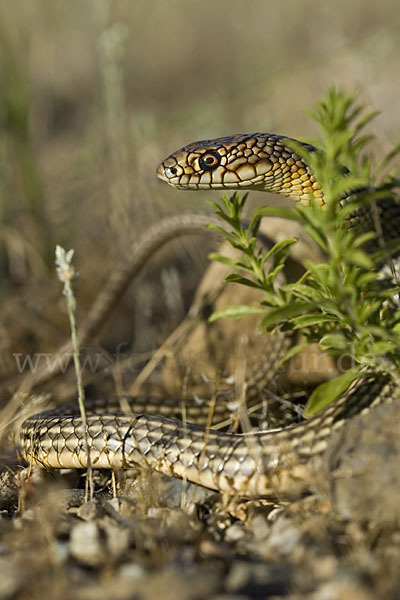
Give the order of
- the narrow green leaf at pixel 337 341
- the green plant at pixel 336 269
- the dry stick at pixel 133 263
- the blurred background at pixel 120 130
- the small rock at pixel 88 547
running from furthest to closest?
the blurred background at pixel 120 130 < the dry stick at pixel 133 263 < the narrow green leaf at pixel 337 341 < the green plant at pixel 336 269 < the small rock at pixel 88 547

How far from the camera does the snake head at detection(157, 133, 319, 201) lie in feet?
10.9

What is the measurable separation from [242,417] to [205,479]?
1.31ft

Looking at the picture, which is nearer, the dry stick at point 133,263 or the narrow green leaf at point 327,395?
the narrow green leaf at point 327,395

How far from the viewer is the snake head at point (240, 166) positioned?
331 centimetres

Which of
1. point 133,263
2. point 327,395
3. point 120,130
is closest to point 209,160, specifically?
point 327,395

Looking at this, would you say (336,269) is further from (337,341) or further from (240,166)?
(240,166)

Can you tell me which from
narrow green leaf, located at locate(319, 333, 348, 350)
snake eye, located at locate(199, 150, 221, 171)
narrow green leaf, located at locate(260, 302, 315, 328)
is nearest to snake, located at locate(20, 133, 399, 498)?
snake eye, located at locate(199, 150, 221, 171)

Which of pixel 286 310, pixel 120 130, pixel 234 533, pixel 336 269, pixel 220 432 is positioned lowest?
pixel 234 533

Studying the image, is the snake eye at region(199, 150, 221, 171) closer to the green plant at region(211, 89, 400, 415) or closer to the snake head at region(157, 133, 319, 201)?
the snake head at region(157, 133, 319, 201)

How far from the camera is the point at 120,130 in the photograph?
5.90 metres

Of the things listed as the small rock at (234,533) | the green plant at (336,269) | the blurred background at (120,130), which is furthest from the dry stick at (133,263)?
the small rock at (234,533)

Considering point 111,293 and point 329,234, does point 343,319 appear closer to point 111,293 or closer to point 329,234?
point 329,234

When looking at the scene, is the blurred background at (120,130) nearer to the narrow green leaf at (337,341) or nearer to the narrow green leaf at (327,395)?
the narrow green leaf at (337,341)

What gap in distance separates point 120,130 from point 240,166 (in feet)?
9.53
